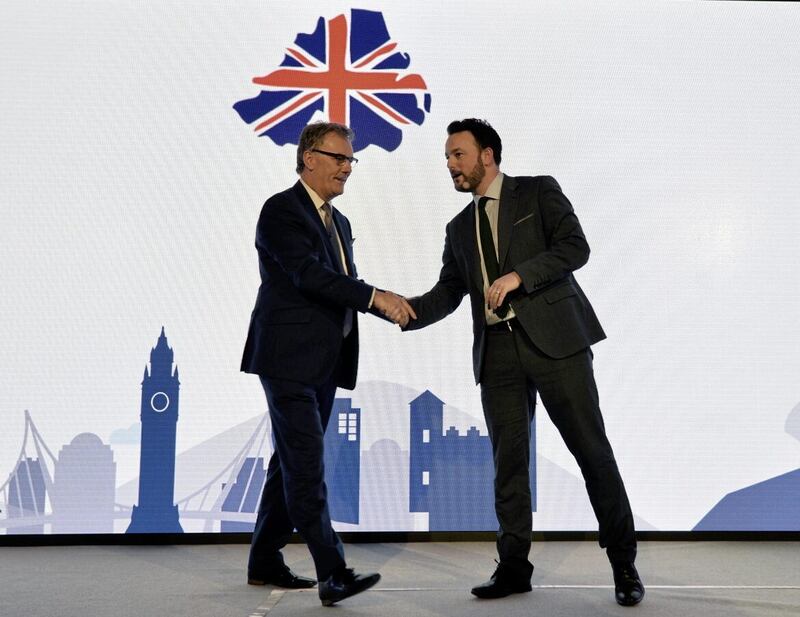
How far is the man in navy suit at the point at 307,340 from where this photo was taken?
2289mm

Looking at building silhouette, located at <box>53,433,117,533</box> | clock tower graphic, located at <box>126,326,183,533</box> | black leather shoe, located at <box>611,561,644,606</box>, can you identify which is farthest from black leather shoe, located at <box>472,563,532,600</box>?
building silhouette, located at <box>53,433,117,533</box>

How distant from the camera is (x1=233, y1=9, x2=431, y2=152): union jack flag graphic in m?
3.56

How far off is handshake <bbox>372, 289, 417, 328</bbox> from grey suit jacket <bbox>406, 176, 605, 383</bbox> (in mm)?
88

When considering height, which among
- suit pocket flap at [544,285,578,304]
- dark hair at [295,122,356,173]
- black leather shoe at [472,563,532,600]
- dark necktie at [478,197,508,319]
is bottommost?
black leather shoe at [472,563,532,600]

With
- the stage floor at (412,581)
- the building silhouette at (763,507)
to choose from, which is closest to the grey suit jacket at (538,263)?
the stage floor at (412,581)

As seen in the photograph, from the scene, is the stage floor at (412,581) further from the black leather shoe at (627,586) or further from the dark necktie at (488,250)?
the dark necktie at (488,250)

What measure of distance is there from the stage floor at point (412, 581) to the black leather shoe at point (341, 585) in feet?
0.11

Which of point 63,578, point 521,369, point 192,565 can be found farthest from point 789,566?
point 63,578

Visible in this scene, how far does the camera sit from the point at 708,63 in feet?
11.9

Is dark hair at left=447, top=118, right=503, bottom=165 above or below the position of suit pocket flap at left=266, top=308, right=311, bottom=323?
above

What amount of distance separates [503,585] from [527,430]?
443mm

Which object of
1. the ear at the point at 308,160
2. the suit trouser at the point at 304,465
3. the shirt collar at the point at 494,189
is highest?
the ear at the point at 308,160

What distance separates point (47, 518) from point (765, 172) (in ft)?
10.7

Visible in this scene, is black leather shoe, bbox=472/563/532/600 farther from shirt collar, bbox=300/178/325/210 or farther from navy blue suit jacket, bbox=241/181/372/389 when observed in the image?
shirt collar, bbox=300/178/325/210
